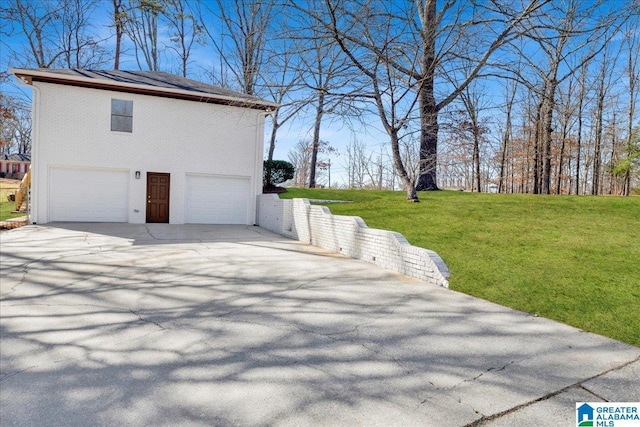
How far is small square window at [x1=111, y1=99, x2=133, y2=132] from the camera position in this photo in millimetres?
13273

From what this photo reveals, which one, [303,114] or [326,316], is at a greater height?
[303,114]

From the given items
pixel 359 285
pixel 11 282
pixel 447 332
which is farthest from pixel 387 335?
pixel 11 282

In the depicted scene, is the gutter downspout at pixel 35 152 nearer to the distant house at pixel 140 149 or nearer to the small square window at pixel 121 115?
the distant house at pixel 140 149

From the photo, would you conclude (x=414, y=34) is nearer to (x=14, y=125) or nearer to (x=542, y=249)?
(x=542, y=249)

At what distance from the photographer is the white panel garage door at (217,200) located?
47.0 ft

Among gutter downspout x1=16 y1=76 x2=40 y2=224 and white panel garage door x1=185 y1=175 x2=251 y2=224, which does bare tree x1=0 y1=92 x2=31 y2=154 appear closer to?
gutter downspout x1=16 y1=76 x2=40 y2=224

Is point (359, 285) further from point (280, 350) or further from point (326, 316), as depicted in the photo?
point (280, 350)

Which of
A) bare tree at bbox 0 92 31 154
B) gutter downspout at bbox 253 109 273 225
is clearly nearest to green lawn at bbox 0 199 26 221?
bare tree at bbox 0 92 31 154

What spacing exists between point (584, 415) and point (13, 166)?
46.3 m

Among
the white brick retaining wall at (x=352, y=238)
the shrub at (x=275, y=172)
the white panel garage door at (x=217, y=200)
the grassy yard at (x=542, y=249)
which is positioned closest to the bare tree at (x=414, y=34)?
the grassy yard at (x=542, y=249)

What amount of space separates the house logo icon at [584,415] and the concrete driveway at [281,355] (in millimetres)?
56

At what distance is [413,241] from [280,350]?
5.37 m

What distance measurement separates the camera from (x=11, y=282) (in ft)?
17.9

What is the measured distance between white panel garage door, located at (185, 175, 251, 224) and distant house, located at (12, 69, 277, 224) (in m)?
0.04
